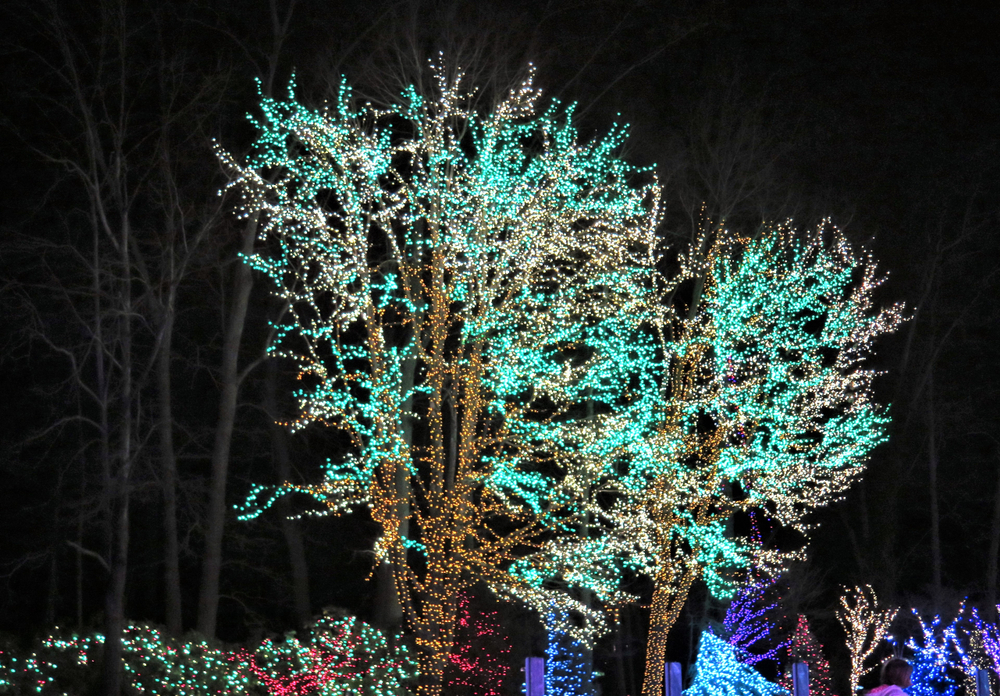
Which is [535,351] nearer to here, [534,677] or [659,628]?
[659,628]

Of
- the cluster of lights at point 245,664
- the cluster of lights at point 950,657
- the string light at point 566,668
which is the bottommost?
the cluster of lights at point 245,664

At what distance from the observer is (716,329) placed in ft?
51.0

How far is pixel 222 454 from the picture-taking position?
683 inches

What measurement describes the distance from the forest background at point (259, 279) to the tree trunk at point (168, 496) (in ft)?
0.28

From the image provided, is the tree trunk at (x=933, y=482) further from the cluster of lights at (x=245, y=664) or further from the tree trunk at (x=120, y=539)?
the tree trunk at (x=120, y=539)

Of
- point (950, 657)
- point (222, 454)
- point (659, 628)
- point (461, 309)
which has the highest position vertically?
point (461, 309)

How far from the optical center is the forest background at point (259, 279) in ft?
49.4

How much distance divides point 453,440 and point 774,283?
17.4 feet

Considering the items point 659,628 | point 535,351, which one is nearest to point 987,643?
point 659,628

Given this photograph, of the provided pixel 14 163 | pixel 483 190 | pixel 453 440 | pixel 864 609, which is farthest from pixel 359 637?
pixel 864 609

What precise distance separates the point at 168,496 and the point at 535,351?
695 centimetres

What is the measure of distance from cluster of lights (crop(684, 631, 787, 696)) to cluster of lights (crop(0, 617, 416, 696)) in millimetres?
4690

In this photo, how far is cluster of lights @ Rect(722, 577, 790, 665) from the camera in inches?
816

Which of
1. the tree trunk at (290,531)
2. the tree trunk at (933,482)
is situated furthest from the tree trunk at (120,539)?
the tree trunk at (933,482)
